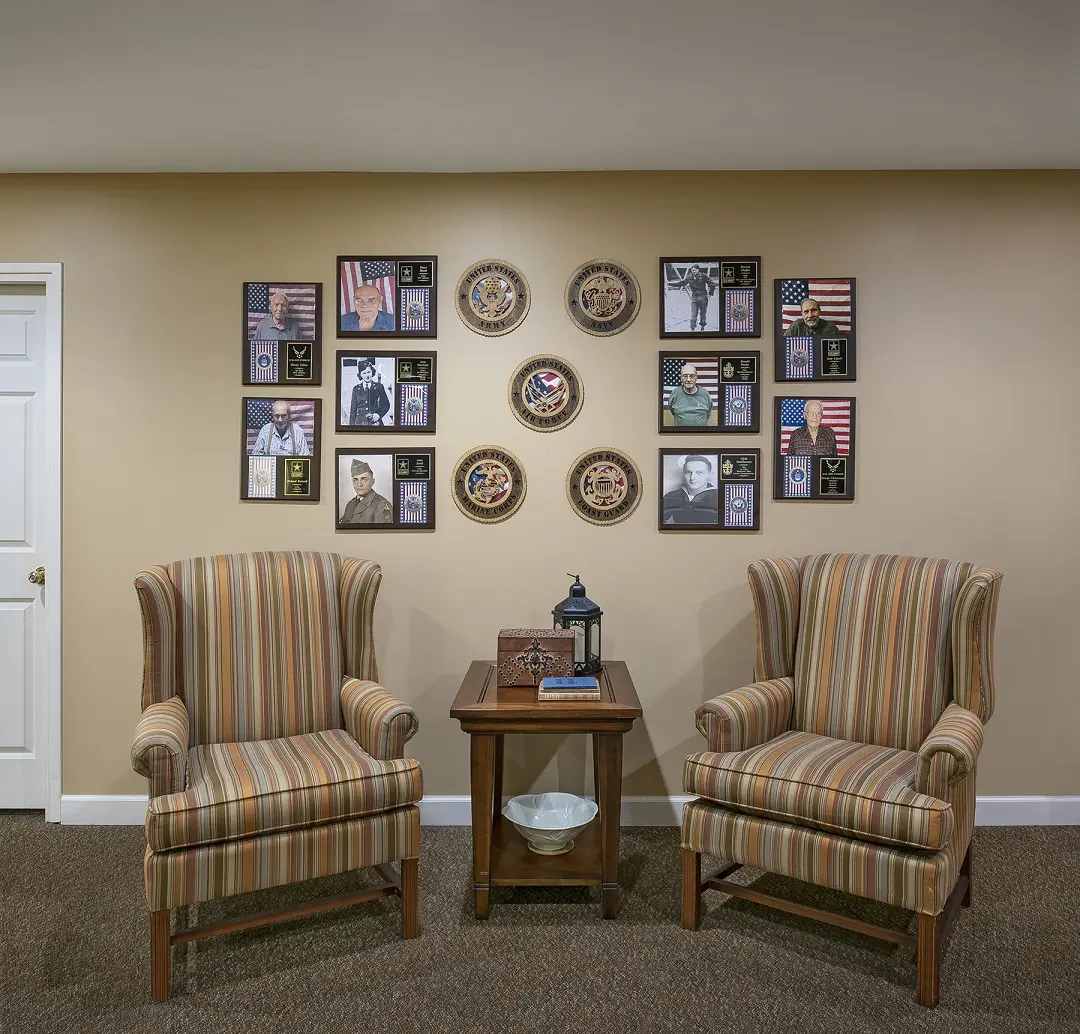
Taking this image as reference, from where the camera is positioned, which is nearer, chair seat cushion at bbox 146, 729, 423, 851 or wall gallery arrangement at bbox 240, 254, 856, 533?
chair seat cushion at bbox 146, 729, 423, 851

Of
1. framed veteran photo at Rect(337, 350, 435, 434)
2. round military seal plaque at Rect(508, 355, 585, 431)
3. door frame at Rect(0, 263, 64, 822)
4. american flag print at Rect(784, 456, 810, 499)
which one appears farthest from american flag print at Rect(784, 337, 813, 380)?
door frame at Rect(0, 263, 64, 822)

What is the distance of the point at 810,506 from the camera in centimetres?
311

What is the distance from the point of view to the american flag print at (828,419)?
309 cm

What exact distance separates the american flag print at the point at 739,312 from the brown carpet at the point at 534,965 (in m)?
1.99

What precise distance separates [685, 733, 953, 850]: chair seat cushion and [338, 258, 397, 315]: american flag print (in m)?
2.05

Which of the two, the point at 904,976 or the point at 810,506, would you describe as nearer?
the point at 904,976

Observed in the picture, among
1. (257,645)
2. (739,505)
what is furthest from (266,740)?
(739,505)

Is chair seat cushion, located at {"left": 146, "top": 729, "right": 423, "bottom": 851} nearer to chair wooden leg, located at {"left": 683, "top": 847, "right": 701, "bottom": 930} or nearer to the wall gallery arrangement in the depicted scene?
chair wooden leg, located at {"left": 683, "top": 847, "right": 701, "bottom": 930}

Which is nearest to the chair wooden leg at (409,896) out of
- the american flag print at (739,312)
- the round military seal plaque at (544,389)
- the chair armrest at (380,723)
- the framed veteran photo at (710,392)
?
the chair armrest at (380,723)

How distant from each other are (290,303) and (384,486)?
0.80 meters

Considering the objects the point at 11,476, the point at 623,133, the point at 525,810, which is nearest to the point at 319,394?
the point at 11,476

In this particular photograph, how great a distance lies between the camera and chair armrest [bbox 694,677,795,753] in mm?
2375

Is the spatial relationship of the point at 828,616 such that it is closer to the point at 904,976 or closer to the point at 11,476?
the point at 904,976

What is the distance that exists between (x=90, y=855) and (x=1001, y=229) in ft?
13.5
